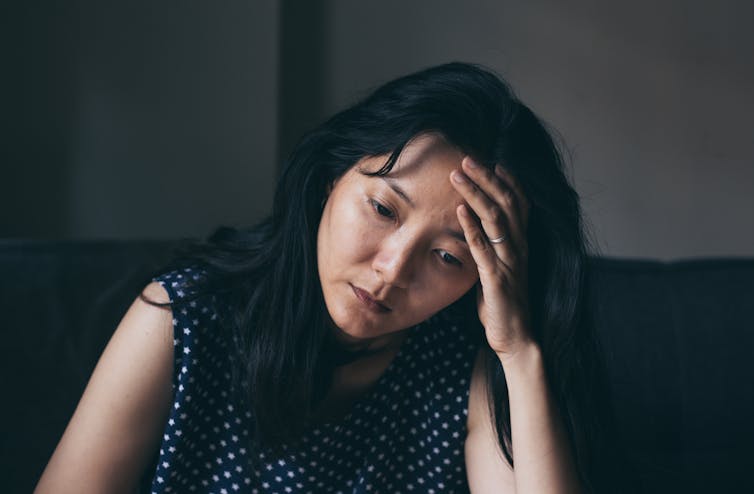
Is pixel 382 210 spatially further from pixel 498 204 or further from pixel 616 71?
pixel 616 71

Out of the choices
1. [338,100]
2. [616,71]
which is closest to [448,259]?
[338,100]

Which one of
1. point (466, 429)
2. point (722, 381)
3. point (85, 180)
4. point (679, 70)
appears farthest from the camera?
point (679, 70)

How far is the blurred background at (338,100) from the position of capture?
1.80 metres

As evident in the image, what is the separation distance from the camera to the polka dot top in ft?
3.62

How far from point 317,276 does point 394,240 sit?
19cm

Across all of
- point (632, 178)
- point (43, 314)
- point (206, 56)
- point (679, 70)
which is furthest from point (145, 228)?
point (679, 70)

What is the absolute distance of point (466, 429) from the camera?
127 centimetres

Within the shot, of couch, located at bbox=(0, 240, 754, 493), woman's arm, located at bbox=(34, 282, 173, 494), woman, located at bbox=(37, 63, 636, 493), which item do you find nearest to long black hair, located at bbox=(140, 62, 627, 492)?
woman, located at bbox=(37, 63, 636, 493)

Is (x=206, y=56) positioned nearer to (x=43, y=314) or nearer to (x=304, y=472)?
(x=43, y=314)

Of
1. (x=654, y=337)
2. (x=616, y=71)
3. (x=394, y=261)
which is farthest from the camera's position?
(x=616, y=71)

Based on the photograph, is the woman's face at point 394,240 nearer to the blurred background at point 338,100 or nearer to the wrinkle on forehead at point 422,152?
the wrinkle on forehead at point 422,152

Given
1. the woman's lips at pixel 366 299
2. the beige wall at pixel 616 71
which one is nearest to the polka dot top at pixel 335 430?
the woman's lips at pixel 366 299

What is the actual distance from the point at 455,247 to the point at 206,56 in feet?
3.74

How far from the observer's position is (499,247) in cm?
103
